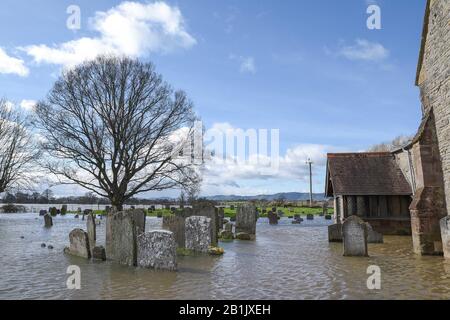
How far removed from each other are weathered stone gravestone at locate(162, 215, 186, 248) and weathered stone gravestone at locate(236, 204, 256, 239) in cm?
613

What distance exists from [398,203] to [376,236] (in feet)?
14.9

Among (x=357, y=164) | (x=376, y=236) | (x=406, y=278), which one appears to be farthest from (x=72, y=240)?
(x=357, y=164)

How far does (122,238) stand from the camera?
403 inches

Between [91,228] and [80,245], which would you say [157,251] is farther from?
[91,228]

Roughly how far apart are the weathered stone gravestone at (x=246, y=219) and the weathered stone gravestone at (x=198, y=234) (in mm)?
6372

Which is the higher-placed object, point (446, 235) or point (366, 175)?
point (366, 175)

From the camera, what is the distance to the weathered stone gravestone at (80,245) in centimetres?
1124

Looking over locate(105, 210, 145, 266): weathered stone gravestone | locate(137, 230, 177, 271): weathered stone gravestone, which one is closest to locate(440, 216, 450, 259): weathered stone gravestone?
locate(137, 230, 177, 271): weathered stone gravestone

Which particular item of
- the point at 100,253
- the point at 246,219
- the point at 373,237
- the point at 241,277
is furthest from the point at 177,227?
the point at 373,237

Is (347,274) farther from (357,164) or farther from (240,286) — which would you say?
(357,164)

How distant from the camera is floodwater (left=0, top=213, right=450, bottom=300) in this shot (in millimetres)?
6773

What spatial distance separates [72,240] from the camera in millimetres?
11805

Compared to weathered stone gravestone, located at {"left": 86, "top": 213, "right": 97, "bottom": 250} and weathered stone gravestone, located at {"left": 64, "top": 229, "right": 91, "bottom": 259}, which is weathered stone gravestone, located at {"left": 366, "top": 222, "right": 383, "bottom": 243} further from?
weathered stone gravestone, located at {"left": 64, "top": 229, "right": 91, "bottom": 259}

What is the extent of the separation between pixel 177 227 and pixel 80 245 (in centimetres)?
343
